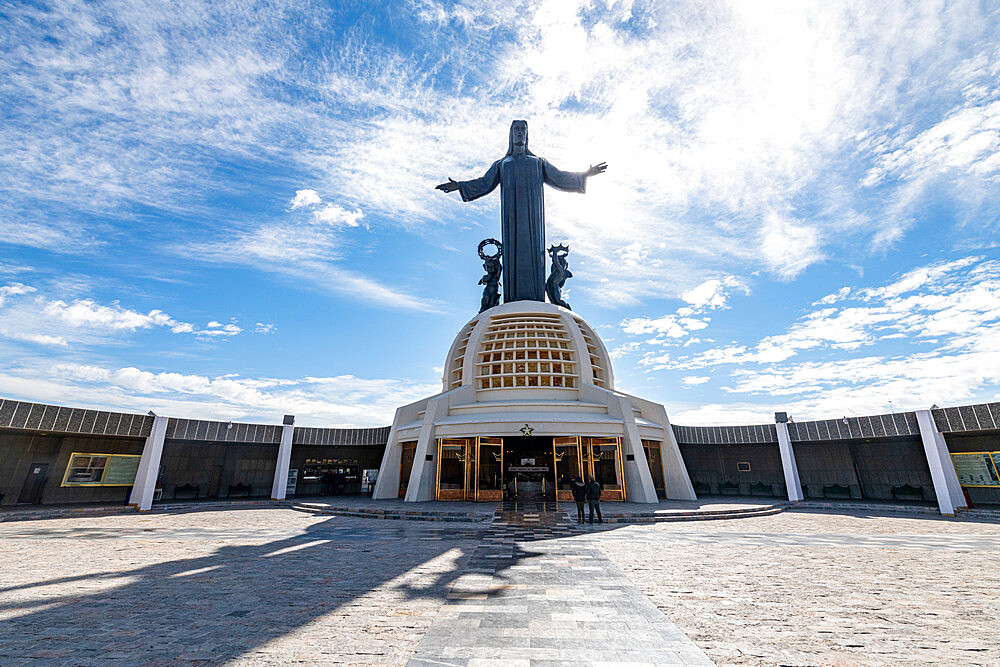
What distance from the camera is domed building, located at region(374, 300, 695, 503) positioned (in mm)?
21453

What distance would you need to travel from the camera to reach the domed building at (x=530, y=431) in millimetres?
21453

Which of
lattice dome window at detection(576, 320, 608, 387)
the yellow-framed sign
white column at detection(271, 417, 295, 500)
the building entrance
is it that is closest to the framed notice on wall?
the building entrance

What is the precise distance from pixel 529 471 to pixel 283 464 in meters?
15.2

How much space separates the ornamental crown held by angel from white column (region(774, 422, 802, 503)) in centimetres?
2011

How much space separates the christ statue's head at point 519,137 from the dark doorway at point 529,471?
94.2ft

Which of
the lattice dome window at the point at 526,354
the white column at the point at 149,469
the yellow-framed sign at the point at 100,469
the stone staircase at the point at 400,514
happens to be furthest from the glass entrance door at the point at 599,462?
the yellow-framed sign at the point at 100,469

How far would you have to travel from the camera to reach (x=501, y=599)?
6.13 metres

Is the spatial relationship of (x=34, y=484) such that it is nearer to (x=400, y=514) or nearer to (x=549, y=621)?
(x=400, y=514)

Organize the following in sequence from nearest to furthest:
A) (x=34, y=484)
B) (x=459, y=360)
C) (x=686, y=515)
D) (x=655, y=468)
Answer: (x=686, y=515) → (x=34, y=484) → (x=655, y=468) → (x=459, y=360)

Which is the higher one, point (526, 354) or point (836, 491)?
point (526, 354)

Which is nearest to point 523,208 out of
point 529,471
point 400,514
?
point 529,471

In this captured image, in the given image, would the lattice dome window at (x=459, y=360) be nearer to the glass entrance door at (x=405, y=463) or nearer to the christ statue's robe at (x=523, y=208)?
the glass entrance door at (x=405, y=463)

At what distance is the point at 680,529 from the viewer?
45.4 ft

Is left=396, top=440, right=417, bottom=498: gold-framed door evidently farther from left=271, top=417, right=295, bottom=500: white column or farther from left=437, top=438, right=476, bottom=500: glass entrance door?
left=271, top=417, right=295, bottom=500: white column
